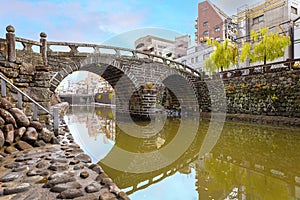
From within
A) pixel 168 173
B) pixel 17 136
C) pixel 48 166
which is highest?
pixel 17 136

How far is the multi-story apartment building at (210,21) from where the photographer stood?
77.1ft

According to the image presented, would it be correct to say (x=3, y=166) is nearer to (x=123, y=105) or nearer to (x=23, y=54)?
(x=23, y=54)

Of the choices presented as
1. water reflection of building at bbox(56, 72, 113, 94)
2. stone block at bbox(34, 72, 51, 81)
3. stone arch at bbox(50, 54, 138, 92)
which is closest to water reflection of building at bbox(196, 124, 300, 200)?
stone block at bbox(34, 72, 51, 81)

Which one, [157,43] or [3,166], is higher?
[157,43]

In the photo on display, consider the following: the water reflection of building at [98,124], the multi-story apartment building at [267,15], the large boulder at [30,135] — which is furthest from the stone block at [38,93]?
the multi-story apartment building at [267,15]

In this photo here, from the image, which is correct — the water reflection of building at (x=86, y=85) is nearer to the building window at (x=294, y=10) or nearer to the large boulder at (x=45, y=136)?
the building window at (x=294, y=10)

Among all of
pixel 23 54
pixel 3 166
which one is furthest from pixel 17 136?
pixel 23 54

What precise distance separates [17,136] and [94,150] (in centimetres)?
184

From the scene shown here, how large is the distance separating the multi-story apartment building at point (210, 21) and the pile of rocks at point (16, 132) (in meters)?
22.5

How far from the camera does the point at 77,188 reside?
6.14ft

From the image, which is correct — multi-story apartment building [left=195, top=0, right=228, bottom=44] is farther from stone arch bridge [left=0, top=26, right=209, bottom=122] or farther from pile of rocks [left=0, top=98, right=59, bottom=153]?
pile of rocks [left=0, top=98, right=59, bottom=153]

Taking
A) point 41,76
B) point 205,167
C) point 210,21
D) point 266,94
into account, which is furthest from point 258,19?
point 41,76

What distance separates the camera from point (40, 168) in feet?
7.91

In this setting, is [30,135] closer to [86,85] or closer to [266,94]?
[266,94]
